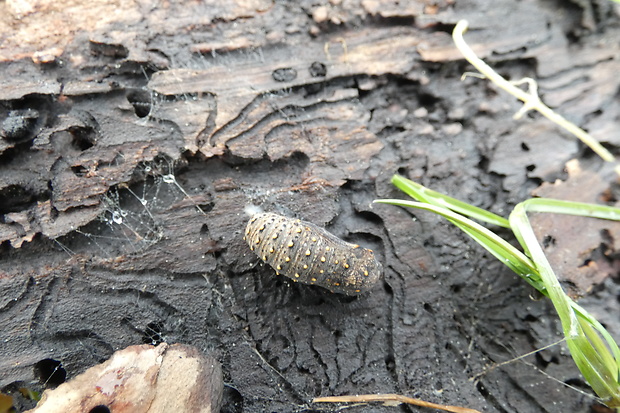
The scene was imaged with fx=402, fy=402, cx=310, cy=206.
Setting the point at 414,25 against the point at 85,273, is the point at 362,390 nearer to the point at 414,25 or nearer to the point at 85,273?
the point at 85,273

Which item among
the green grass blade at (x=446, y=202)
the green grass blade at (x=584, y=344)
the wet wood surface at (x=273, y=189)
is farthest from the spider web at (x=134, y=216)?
the green grass blade at (x=584, y=344)

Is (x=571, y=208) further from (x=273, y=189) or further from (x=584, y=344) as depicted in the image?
(x=273, y=189)

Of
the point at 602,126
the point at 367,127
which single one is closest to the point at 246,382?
the point at 367,127

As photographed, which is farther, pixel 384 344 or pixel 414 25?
pixel 414 25

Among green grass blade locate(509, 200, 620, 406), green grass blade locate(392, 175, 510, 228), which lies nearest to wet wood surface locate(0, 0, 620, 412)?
green grass blade locate(392, 175, 510, 228)

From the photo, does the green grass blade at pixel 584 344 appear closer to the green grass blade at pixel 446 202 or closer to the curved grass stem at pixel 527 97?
the green grass blade at pixel 446 202

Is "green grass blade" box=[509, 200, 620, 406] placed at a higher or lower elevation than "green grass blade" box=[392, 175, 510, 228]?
lower

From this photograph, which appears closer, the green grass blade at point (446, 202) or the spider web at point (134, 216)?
the spider web at point (134, 216)

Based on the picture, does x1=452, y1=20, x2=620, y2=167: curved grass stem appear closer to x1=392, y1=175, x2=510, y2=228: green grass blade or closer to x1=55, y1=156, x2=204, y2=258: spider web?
x1=392, y1=175, x2=510, y2=228: green grass blade

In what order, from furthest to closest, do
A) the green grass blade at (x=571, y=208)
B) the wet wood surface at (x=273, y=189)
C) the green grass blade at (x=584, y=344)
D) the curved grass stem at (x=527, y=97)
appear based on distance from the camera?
the curved grass stem at (x=527, y=97)
the green grass blade at (x=571, y=208)
the wet wood surface at (x=273, y=189)
the green grass blade at (x=584, y=344)
